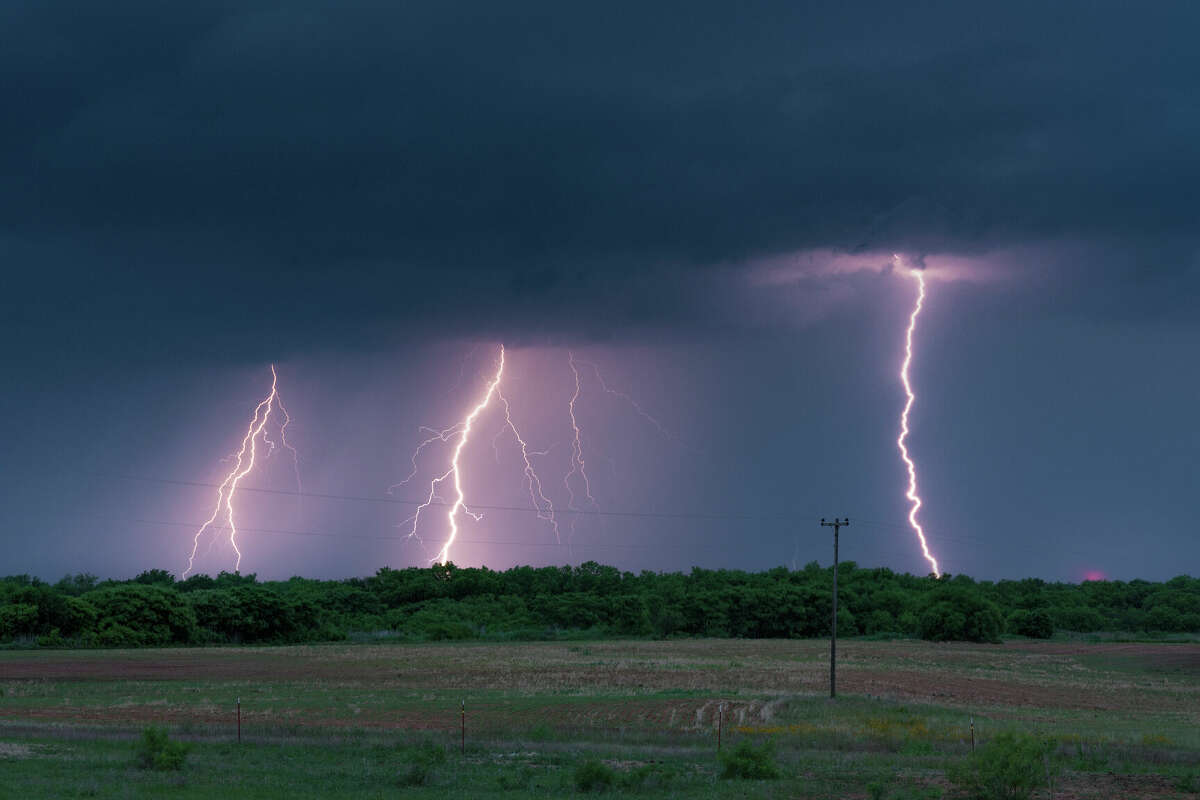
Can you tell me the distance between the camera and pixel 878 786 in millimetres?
23453

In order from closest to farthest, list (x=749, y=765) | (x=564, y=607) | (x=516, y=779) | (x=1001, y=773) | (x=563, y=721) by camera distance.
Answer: (x=1001, y=773) → (x=516, y=779) → (x=749, y=765) → (x=563, y=721) → (x=564, y=607)

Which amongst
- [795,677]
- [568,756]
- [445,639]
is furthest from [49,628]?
[568,756]

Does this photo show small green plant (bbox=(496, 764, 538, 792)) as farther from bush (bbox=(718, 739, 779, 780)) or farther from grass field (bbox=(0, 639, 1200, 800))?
bush (bbox=(718, 739, 779, 780))

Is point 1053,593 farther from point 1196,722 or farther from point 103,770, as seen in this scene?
point 103,770

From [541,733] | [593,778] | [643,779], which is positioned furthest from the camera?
[541,733]

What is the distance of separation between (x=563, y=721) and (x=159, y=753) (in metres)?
18.2

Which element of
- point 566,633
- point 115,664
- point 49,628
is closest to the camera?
point 115,664

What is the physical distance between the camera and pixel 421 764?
2498 centimetres

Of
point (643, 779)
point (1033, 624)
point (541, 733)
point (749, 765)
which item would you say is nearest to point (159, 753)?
point (643, 779)

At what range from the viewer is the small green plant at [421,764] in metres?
24.5

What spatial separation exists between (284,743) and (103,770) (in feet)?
20.9

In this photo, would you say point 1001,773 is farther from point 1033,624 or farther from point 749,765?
point 1033,624

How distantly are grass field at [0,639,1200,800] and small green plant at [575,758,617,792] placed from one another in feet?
1.22

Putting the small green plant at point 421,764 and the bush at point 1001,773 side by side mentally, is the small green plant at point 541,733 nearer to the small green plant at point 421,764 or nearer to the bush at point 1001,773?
the small green plant at point 421,764
